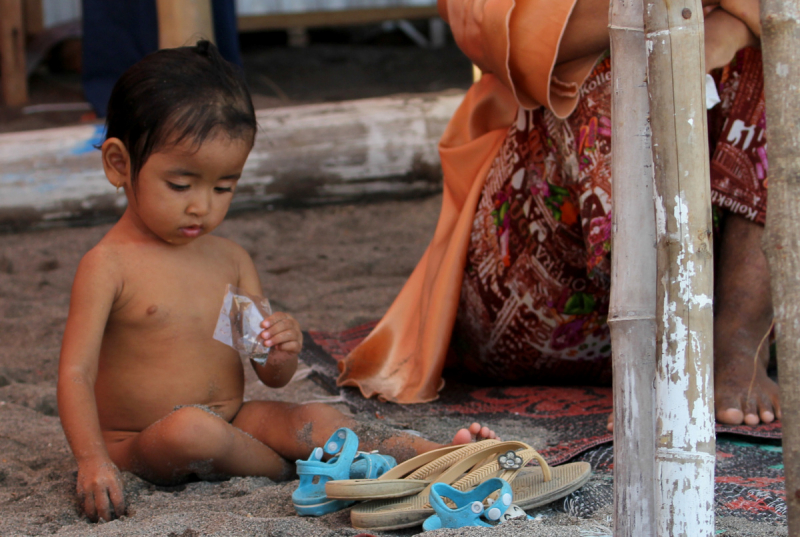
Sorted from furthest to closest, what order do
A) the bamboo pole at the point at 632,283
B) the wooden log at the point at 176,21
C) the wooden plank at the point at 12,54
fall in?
1. the wooden plank at the point at 12,54
2. the wooden log at the point at 176,21
3. the bamboo pole at the point at 632,283

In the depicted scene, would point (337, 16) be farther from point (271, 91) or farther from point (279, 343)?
point (279, 343)

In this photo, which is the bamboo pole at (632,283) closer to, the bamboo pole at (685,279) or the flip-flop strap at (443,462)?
the bamboo pole at (685,279)

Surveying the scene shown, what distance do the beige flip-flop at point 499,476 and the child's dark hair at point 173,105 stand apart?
2.64 ft

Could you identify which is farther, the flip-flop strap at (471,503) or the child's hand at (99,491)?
the child's hand at (99,491)

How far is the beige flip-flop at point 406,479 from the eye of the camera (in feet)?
4.35

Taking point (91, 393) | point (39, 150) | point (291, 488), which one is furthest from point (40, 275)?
point (291, 488)

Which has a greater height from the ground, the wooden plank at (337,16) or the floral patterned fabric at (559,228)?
the wooden plank at (337,16)

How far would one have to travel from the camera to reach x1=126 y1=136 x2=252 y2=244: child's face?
1603 mm

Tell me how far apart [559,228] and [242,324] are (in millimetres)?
824

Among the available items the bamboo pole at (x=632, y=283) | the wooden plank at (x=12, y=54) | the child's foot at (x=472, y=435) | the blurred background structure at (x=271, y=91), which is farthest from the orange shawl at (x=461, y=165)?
the wooden plank at (x=12, y=54)

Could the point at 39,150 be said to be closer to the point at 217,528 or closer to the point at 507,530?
the point at 217,528

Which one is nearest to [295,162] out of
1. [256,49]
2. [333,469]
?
[333,469]

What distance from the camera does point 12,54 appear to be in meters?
5.83

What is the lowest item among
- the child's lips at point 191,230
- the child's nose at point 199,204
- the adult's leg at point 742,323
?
the adult's leg at point 742,323
